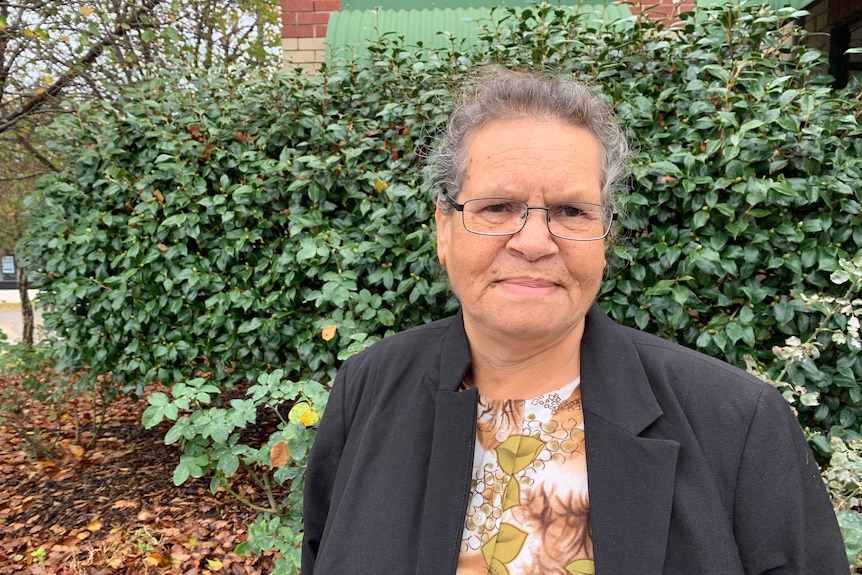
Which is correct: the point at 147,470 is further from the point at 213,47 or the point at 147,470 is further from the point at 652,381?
the point at 213,47

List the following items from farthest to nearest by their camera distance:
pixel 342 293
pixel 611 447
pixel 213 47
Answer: pixel 213 47
pixel 342 293
pixel 611 447

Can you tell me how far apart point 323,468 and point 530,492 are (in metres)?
0.57

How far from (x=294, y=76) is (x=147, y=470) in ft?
9.11

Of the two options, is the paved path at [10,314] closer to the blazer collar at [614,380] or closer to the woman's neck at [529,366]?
the woman's neck at [529,366]

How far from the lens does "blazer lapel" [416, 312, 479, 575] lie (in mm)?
1248

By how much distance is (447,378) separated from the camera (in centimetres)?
143

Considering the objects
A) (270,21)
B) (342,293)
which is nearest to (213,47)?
(270,21)

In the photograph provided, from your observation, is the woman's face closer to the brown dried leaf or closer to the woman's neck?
the woman's neck

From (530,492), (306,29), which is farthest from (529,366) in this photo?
(306,29)

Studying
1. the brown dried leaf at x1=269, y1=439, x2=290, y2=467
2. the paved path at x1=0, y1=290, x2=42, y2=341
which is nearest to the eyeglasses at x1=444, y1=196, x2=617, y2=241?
the brown dried leaf at x1=269, y1=439, x2=290, y2=467

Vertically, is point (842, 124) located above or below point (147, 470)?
above

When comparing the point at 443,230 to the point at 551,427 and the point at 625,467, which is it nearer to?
the point at 551,427

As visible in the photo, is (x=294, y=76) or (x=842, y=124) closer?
(x=842, y=124)

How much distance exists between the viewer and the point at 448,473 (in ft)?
4.32
